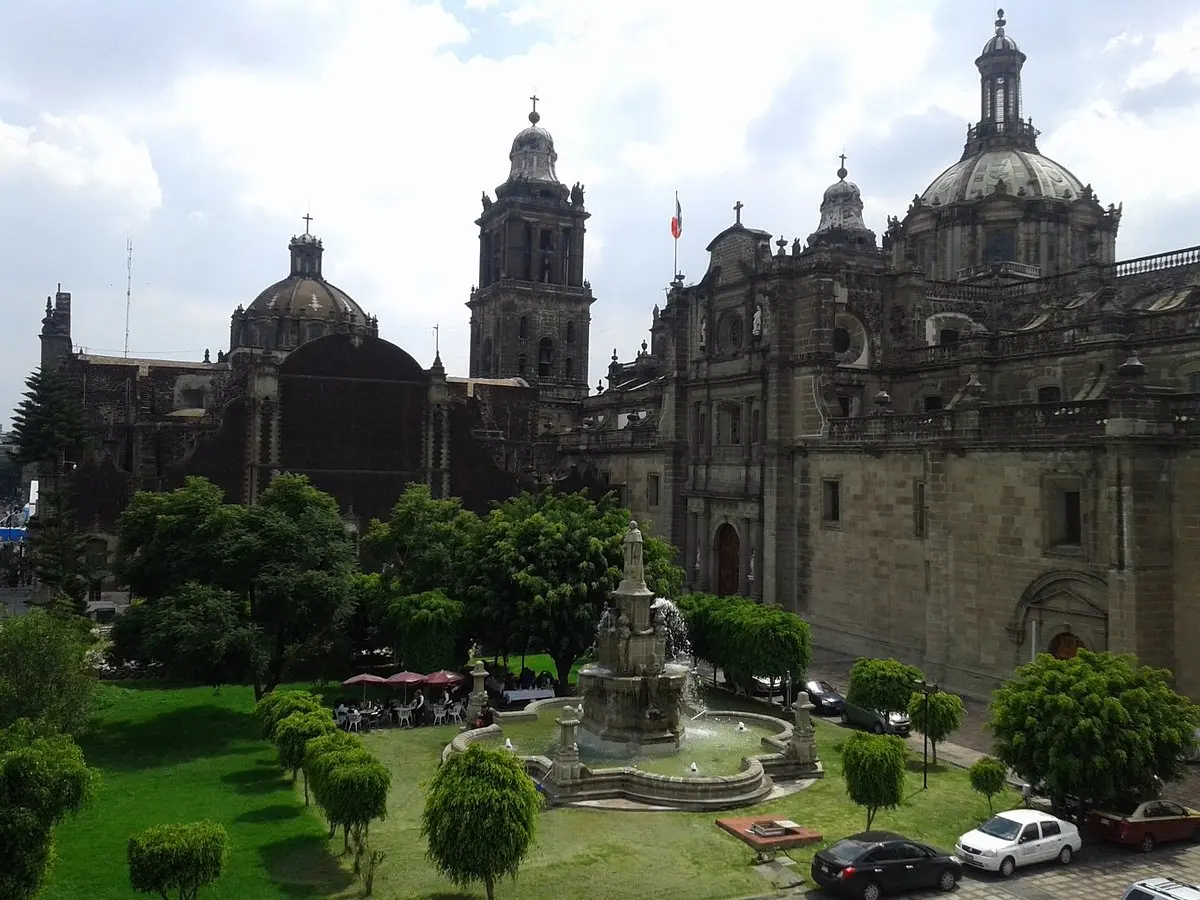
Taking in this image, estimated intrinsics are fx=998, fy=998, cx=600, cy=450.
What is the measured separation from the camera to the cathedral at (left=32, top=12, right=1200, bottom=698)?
25469 millimetres

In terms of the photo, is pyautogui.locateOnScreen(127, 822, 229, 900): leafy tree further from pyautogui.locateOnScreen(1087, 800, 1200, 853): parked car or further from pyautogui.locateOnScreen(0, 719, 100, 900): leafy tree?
pyautogui.locateOnScreen(1087, 800, 1200, 853): parked car

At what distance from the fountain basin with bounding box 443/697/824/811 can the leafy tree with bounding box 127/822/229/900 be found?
7.62 m

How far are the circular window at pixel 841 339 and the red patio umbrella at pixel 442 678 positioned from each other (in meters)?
20.1

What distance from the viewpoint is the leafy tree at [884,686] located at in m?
22.2

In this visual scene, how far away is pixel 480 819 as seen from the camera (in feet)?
43.2

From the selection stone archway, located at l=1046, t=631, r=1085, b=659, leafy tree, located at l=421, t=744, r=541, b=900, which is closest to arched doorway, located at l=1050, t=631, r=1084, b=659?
stone archway, located at l=1046, t=631, r=1085, b=659

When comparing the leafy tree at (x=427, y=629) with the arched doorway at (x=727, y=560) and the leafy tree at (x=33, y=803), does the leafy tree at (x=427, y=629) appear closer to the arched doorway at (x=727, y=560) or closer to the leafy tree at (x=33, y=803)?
the leafy tree at (x=33, y=803)

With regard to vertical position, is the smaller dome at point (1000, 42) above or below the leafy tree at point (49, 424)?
above

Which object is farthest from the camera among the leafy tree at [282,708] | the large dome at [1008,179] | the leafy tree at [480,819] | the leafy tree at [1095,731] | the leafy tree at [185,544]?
the large dome at [1008,179]

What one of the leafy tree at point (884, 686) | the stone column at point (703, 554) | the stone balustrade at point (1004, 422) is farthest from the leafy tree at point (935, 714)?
the stone column at point (703, 554)

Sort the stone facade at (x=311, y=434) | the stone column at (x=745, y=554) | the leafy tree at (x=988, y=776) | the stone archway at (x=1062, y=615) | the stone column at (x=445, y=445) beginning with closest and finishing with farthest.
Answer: the leafy tree at (x=988, y=776)
the stone archway at (x=1062, y=615)
the stone column at (x=745, y=554)
the stone facade at (x=311, y=434)
the stone column at (x=445, y=445)

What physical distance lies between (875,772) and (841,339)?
24501 mm

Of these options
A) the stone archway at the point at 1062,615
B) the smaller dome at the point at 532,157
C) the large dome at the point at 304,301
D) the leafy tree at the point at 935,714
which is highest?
the smaller dome at the point at 532,157

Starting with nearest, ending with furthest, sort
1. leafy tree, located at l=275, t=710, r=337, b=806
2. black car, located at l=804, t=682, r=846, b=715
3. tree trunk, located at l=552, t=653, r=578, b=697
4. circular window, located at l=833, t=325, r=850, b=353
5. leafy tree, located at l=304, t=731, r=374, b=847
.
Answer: leafy tree, located at l=304, t=731, r=374, b=847 < leafy tree, located at l=275, t=710, r=337, b=806 < black car, located at l=804, t=682, r=846, b=715 < tree trunk, located at l=552, t=653, r=578, b=697 < circular window, located at l=833, t=325, r=850, b=353
